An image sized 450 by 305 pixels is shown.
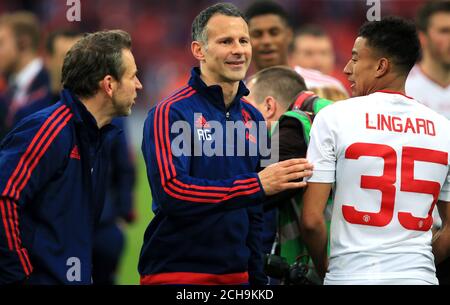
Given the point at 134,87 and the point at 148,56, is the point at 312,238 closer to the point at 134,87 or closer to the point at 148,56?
the point at 134,87

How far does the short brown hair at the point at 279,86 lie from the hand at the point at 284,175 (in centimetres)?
118

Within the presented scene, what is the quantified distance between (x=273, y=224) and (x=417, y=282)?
1572mm

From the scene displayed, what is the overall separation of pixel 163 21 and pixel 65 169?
20863mm

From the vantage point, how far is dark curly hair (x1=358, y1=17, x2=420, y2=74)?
4391 millimetres

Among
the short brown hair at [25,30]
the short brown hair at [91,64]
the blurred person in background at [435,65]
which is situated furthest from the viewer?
the short brown hair at [25,30]

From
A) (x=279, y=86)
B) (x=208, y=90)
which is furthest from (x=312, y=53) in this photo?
(x=208, y=90)

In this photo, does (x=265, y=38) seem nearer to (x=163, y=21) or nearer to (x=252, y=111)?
(x=252, y=111)

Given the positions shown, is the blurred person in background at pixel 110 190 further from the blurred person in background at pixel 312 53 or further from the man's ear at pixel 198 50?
the man's ear at pixel 198 50

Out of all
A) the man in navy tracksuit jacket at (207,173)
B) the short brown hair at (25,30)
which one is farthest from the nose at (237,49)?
the short brown hair at (25,30)

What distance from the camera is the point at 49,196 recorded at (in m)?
4.29

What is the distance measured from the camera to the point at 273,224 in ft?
18.5

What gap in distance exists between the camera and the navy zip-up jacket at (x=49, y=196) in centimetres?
414

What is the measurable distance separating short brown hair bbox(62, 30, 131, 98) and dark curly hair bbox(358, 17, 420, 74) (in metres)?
1.26

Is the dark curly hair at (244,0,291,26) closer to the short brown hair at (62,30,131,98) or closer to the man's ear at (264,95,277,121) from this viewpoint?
the man's ear at (264,95,277,121)
